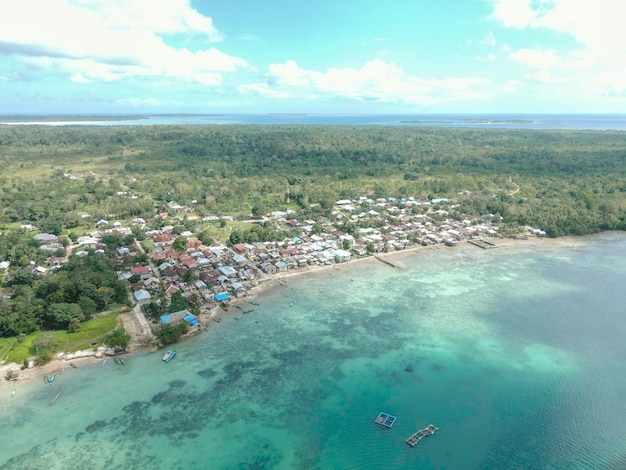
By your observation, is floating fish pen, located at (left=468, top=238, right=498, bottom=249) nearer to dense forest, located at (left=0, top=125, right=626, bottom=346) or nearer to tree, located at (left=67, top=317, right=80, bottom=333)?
dense forest, located at (left=0, top=125, right=626, bottom=346)

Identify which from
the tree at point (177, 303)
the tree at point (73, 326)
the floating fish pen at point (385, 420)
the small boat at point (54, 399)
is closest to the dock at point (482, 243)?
the floating fish pen at point (385, 420)

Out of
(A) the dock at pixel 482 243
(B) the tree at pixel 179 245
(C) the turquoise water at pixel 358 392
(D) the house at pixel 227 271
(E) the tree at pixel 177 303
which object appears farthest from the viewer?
(A) the dock at pixel 482 243

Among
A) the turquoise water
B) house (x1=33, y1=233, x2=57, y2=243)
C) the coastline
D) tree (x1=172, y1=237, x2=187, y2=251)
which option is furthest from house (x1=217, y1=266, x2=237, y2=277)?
house (x1=33, y1=233, x2=57, y2=243)

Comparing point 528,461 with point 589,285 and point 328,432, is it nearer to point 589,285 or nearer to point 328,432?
point 328,432

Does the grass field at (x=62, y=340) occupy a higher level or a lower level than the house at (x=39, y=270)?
lower

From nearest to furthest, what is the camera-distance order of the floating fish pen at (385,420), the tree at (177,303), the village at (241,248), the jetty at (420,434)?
the jetty at (420,434)
the floating fish pen at (385,420)
the tree at (177,303)
the village at (241,248)

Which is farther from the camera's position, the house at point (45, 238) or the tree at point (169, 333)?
the house at point (45, 238)

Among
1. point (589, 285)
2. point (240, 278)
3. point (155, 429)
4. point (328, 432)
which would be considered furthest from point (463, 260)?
point (155, 429)

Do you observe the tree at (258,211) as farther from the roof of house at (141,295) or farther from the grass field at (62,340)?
the grass field at (62,340)
